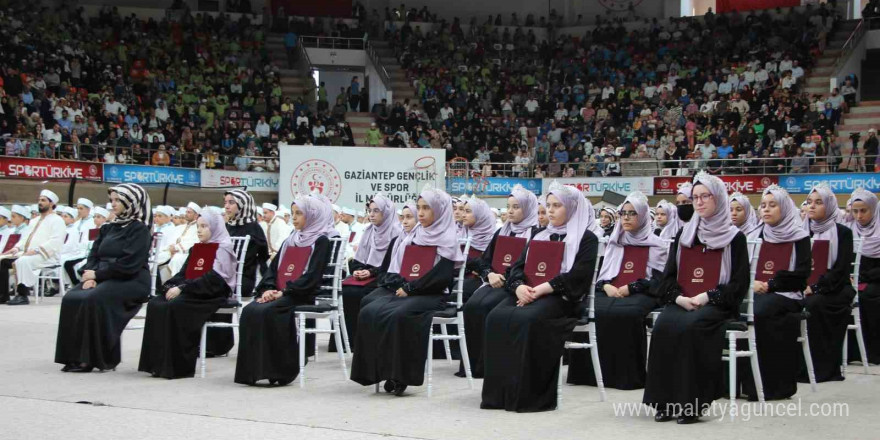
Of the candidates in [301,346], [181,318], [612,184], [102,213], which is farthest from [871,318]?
[612,184]

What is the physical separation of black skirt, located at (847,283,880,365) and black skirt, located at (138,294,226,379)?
19.0 feet

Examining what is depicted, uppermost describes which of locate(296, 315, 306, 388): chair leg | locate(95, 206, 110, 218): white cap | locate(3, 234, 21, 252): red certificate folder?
locate(95, 206, 110, 218): white cap

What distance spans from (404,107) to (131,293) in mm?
21662

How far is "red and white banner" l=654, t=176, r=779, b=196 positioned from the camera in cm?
2333

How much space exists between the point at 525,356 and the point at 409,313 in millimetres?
1161

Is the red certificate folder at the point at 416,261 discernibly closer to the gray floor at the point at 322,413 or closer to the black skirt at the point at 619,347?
the gray floor at the point at 322,413

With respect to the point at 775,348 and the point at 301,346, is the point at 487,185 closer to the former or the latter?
the point at 301,346

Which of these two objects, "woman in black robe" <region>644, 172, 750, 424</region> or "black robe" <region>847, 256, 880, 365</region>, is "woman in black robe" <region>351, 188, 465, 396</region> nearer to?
"woman in black robe" <region>644, 172, 750, 424</region>

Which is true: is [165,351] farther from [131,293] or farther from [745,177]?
[745,177]

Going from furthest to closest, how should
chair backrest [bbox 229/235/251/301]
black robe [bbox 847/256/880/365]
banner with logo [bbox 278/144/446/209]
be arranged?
1. banner with logo [bbox 278/144/446/209]
2. black robe [bbox 847/256/880/365]
3. chair backrest [bbox 229/235/251/301]

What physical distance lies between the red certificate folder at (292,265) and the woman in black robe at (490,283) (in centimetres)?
140

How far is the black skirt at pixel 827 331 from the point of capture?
8.07 metres

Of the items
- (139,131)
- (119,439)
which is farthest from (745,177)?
(119,439)

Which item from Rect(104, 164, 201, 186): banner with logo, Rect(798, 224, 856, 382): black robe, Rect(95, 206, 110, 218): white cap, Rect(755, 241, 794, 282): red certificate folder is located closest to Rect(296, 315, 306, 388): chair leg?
Rect(755, 241, 794, 282): red certificate folder
